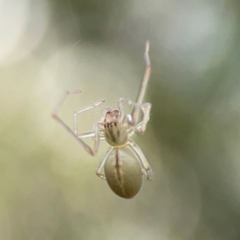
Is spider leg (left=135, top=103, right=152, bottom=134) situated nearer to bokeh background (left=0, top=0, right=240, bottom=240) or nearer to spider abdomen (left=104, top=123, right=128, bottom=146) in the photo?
spider abdomen (left=104, top=123, right=128, bottom=146)

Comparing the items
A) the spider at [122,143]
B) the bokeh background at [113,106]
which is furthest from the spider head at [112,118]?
the bokeh background at [113,106]

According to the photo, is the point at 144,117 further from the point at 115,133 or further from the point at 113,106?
the point at 113,106

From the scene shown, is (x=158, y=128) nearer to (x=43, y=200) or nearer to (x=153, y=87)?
(x=153, y=87)

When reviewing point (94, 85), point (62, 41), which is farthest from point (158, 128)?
point (62, 41)

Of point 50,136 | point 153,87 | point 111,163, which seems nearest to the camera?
point 111,163

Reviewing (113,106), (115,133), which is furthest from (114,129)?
(113,106)
